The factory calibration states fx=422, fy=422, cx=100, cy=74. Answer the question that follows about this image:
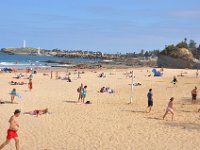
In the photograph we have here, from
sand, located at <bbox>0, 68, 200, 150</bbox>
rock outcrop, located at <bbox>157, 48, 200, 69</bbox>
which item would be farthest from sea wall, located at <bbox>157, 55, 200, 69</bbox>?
sand, located at <bbox>0, 68, 200, 150</bbox>

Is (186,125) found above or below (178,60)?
below

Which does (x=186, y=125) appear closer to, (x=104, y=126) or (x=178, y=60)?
(x=104, y=126)

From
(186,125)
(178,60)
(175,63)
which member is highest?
(178,60)

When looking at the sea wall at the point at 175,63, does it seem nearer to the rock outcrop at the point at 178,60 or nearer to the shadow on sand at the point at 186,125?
the rock outcrop at the point at 178,60

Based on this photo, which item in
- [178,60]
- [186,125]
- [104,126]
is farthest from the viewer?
[178,60]

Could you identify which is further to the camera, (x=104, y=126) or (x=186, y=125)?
(x=186, y=125)

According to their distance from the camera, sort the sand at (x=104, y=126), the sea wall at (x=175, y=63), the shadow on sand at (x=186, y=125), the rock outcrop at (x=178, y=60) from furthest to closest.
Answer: the rock outcrop at (x=178, y=60), the sea wall at (x=175, y=63), the shadow on sand at (x=186, y=125), the sand at (x=104, y=126)

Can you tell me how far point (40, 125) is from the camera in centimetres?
1545

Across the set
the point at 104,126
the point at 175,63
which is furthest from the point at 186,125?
the point at 175,63

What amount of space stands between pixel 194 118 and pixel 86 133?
5.94 metres

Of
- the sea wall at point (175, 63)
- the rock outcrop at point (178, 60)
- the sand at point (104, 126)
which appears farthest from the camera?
the rock outcrop at point (178, 60)

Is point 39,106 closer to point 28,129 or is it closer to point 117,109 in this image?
point 117,109

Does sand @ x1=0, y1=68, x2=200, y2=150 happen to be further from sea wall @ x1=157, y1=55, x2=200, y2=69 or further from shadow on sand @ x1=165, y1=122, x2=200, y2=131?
sea wall @ x1=157, y1=55, x2=200, y2=69

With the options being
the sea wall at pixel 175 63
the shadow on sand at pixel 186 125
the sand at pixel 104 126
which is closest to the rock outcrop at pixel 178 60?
the sea wall at pixel 175 63
